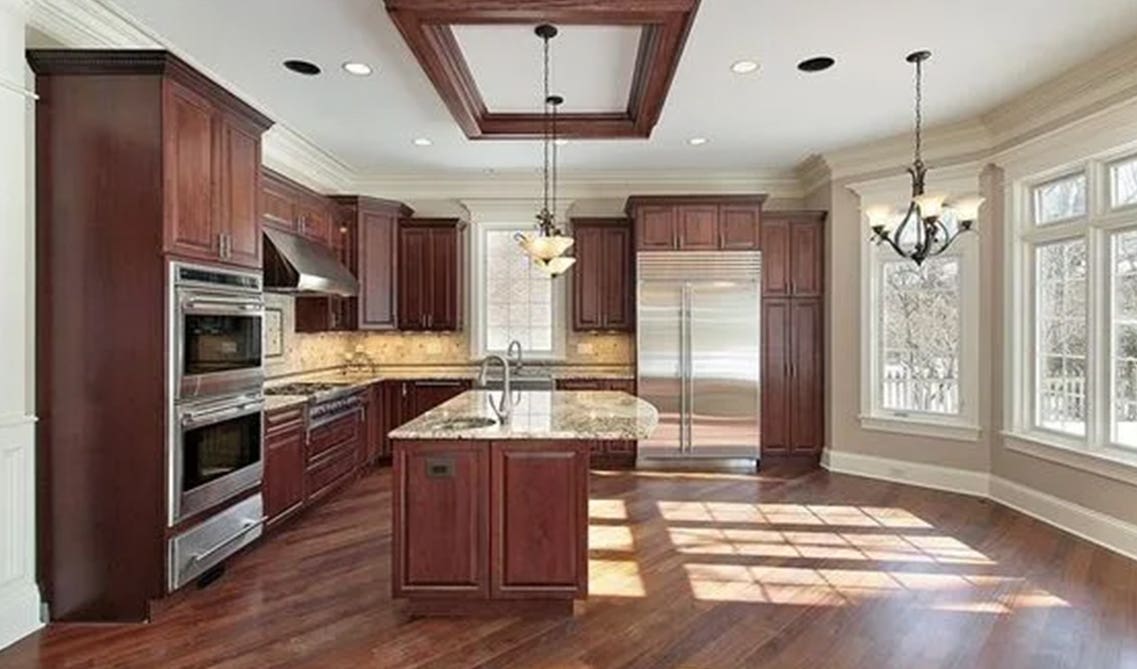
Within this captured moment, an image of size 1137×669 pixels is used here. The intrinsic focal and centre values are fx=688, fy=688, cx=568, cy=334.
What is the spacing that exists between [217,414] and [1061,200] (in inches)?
219

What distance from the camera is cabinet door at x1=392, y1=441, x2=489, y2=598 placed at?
10.7 ft

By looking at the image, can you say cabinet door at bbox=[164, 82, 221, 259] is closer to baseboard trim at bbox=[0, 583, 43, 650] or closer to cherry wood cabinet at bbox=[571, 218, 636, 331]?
baseboard trim at bbox=[0, 583, 43, 650]

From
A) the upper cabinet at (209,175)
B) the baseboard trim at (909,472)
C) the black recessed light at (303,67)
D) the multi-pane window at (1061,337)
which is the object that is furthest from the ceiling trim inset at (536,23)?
the baseboard trim at (909,472)

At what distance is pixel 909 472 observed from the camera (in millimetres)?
5957

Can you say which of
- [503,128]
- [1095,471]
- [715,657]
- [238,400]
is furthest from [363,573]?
[1095,471]

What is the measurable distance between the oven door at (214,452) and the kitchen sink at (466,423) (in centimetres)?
119

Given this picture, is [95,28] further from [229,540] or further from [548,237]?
[229,540]

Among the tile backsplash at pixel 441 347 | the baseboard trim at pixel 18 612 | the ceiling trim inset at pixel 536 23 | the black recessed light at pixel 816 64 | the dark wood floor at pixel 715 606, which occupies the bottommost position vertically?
the dark wood floor at pixel 715 606

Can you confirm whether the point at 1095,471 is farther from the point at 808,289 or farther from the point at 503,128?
the point at 503,128

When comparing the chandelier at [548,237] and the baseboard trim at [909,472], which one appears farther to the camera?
the baseboard trim at [909,472]

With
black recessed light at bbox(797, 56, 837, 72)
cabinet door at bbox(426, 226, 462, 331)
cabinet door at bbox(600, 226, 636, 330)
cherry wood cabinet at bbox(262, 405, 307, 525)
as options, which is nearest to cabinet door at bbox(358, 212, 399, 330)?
cabinet door at bbox(426, 226, 462, 331)

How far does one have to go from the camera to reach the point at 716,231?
21.7 feet

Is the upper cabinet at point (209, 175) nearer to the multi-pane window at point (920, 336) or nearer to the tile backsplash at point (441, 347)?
the tile backsplash at point (441, 347)

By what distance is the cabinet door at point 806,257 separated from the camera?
6.71 meters
